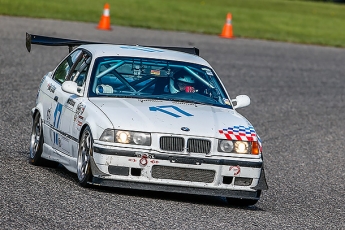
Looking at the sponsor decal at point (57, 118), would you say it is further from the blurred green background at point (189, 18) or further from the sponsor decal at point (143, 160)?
the blurred green background at point (189, 18)

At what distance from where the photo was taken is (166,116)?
8273 mm

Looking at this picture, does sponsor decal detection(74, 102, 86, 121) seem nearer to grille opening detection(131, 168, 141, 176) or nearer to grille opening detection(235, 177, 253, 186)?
grille opening detection(131, 168, 141, 176)

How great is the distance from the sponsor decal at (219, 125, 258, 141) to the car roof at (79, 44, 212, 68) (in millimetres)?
1445

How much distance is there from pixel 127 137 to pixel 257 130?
676 centimetres

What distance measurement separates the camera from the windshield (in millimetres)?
9023

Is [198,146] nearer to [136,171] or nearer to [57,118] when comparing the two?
[136,171]

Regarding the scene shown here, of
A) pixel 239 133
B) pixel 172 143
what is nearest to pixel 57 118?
pixel 172 143

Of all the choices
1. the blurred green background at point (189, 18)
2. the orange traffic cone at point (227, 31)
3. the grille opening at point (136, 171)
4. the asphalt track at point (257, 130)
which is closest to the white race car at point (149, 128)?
the grille opening at point (136, 171)

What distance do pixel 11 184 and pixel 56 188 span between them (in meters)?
0.39

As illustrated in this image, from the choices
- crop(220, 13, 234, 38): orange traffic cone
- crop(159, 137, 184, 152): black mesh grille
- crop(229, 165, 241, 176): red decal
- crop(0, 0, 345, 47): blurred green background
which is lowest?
crop(0, 0, 345, 47): blurred green background

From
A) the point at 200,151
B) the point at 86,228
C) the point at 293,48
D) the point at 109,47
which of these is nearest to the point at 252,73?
the point at 293,48

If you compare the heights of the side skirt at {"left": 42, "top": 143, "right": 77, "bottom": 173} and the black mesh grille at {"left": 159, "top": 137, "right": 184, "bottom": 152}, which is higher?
the black mesh grille at {"left": 159, "top": 137, "right": 184, "bottom": 152}

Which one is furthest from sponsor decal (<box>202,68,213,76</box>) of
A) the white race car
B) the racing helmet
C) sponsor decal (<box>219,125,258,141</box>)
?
sponsor decal (<box>219,125,258,141</box>)

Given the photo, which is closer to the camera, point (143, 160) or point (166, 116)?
point (143, 160)
